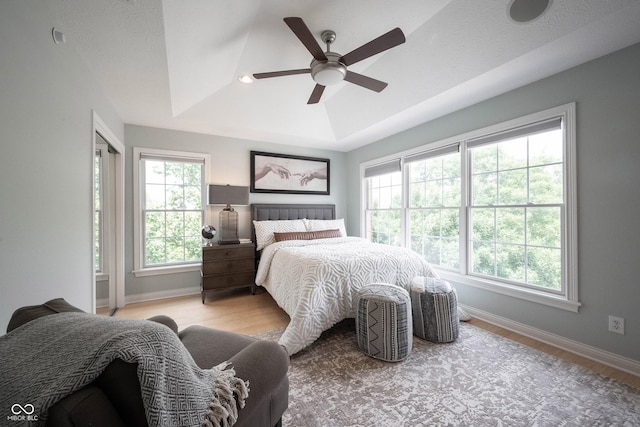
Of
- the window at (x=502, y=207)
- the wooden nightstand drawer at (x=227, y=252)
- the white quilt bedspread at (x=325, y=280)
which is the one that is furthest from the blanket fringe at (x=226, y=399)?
the window at (x=502, y=207)

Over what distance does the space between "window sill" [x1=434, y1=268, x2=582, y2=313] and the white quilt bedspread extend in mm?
546

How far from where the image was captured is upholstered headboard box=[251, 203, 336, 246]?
4070 millimetres

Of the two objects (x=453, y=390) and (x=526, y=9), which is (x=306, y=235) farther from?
(x=526, y=9)

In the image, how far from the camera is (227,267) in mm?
3504

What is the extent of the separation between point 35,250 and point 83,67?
5.04ft

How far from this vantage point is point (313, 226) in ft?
13.7

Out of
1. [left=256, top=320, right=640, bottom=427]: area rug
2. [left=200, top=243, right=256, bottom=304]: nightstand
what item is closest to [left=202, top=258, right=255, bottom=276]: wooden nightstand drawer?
[left=200, top=243, right=256, bottom=304]: nightstand

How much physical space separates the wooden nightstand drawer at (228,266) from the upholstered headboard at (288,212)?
1.55 feet

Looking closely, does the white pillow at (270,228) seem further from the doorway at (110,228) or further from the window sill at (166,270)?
the doorway at (110,228)

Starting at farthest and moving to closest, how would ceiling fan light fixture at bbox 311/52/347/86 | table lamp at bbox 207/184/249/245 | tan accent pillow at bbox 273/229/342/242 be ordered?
1. tan accent pillow at bbox 273/229/342/242
2. table lamp at bbox 207/184/249/245
3. ceiling fan light fixture at bbox 311/52/347/86

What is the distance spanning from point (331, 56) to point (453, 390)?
8.68 feet

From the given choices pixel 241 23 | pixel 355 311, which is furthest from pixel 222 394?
pixel 241 23

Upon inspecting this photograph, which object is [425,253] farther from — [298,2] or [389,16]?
[298,2]

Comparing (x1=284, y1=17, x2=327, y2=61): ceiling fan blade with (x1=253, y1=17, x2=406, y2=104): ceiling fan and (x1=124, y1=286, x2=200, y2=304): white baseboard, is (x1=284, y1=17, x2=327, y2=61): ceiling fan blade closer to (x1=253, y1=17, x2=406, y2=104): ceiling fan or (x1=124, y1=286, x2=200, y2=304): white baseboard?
(x1=253, y1=17, x2=406, y2=104): ceiling fan
